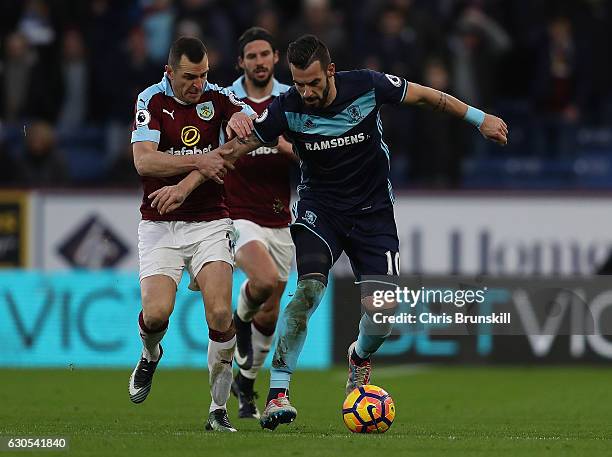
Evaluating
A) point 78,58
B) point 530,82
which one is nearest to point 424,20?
point 530,82

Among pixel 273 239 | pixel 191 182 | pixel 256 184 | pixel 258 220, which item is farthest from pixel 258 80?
pixel 191 182

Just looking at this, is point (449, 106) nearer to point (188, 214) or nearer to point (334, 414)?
point (188, 214)

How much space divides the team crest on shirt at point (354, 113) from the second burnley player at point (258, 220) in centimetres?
133

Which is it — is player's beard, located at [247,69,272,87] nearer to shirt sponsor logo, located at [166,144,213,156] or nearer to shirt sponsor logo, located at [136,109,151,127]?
shirt sponsor logo, located at [166,144,213,156]

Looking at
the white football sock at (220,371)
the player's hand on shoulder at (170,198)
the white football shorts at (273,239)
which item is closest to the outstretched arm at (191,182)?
the player's hand on shoulder at (170,198)

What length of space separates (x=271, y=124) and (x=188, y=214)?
0.85 m

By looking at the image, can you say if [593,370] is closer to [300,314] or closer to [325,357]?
[325,357]

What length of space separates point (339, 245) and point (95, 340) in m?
7.01

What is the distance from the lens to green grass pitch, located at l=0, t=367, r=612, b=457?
832 cm

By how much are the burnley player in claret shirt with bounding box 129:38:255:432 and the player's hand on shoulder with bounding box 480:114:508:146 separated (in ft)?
5.28

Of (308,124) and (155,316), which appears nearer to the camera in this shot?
(155,316)

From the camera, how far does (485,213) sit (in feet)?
57.0

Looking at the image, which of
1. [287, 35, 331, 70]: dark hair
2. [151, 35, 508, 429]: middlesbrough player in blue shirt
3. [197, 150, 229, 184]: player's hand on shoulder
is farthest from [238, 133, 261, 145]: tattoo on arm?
[287, 35, 331, 70]: dark hair

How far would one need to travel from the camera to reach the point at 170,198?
912 centimetres
